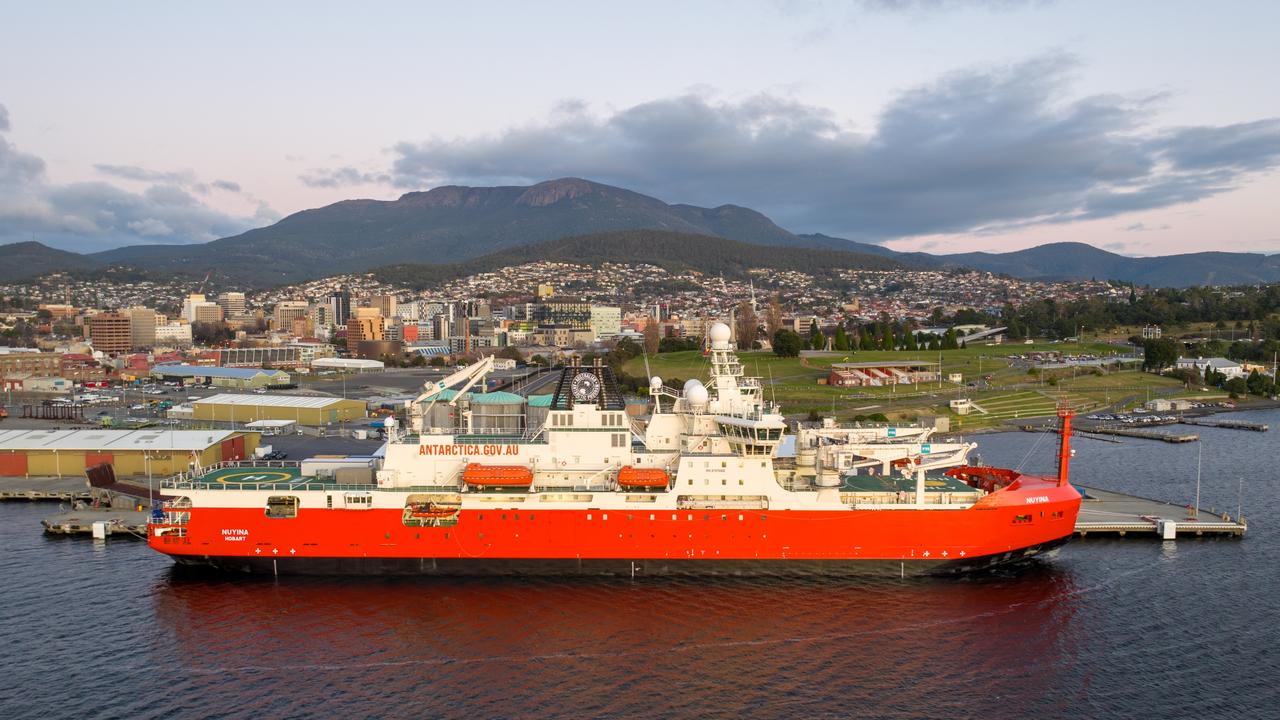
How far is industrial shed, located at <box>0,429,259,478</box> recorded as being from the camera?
123 ft

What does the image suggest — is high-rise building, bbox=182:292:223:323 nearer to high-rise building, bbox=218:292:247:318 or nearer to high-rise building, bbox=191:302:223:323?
high-rise building, bbox=191:302:223:323

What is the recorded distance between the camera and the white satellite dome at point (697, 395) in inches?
1032

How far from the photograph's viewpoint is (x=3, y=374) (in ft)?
271

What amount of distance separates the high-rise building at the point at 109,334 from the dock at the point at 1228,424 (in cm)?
13208

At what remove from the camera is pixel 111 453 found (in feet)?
124

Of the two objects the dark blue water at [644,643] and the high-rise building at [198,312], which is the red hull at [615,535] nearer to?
the dark blue water at [644,643]

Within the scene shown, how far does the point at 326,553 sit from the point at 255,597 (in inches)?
86.4

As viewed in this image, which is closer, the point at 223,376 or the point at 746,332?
the point at 223,376

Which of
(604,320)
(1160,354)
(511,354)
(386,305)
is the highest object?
(386,305)

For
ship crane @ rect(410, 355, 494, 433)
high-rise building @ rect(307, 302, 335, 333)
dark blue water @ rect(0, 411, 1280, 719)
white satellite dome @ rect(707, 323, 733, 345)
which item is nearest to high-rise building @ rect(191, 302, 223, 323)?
high-rise building @ rect(307, 302, 335, 333)

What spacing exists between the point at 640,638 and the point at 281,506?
37.8 ft

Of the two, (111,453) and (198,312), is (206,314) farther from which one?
(111,453)

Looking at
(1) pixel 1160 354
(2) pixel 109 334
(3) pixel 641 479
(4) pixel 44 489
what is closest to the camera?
(3) pixel 641 479

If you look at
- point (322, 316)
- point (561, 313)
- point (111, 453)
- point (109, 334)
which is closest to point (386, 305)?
point (322, 316)
